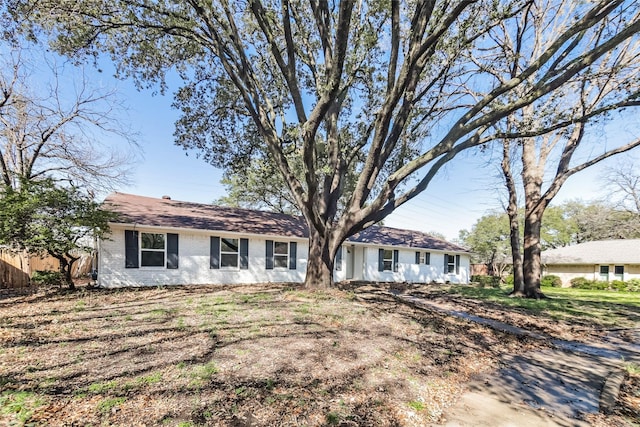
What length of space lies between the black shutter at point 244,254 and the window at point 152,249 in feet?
10.2

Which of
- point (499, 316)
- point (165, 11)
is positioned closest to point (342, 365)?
point (499, 316)

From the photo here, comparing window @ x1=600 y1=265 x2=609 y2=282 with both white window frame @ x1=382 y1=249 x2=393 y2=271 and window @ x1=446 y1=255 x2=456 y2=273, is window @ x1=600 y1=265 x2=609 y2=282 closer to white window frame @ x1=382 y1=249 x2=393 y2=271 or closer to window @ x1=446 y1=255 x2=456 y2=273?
window @ x1=446 y1=255 x2=456 y2=273

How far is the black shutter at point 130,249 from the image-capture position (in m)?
10.7

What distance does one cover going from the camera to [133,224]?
10.6 m

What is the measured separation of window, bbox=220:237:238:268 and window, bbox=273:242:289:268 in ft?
6.10

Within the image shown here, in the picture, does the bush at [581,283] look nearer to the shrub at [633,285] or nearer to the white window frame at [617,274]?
the white window frame at [617,274]

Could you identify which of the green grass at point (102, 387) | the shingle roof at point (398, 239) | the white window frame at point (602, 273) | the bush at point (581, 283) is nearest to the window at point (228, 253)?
the shingle roof at point (398, 239)

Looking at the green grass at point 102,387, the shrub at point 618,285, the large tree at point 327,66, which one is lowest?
the shrub at point 618,285

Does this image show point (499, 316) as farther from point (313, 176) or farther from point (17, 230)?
point (17, 230)

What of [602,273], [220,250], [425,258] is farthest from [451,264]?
[220,250]

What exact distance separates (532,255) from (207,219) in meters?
14.1

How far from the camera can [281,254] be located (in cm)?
1426

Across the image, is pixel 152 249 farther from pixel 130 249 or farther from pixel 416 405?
pixel 416 405

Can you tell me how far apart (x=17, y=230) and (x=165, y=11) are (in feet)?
22.4
